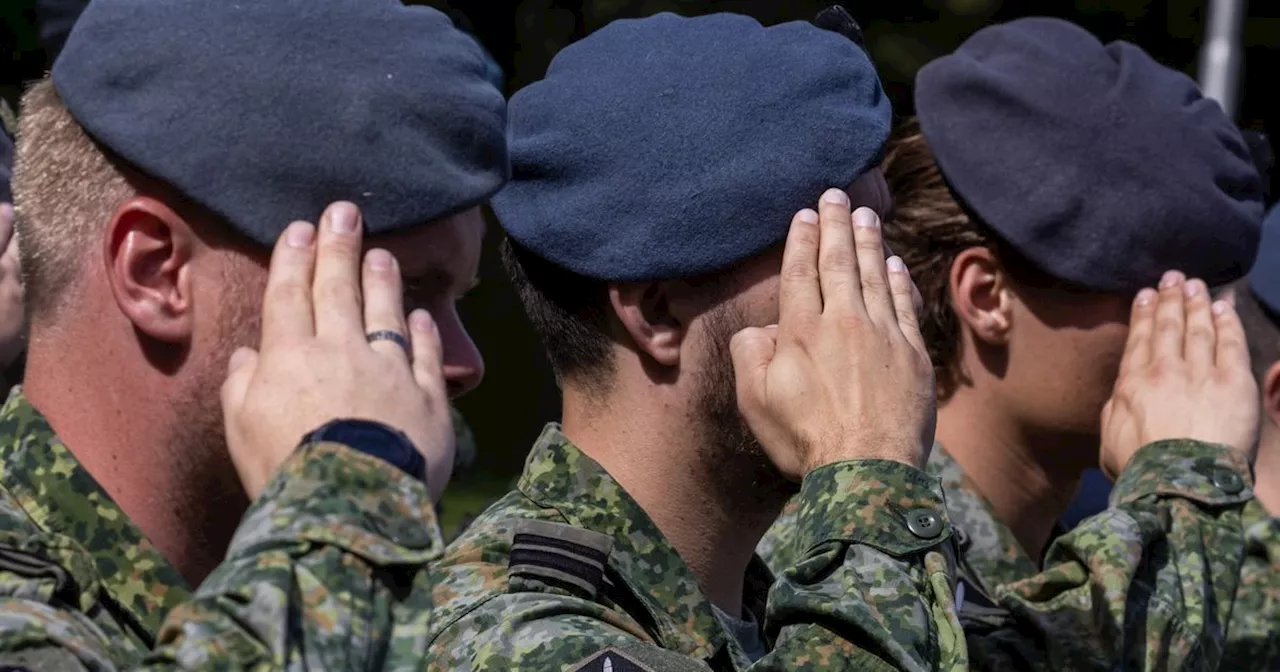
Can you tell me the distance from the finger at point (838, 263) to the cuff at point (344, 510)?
108cm

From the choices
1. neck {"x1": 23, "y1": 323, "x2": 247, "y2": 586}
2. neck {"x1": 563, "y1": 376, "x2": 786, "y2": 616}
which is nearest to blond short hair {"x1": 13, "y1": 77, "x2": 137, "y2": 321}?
neck {"x1": 23, "y1": 323, "x2": 247, "y2": 586}

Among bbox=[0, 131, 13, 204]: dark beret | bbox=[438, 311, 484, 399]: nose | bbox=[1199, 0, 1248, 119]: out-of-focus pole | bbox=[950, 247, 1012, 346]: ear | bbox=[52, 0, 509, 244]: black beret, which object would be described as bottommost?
bbox=[1199, 0, 1248, 119]: out-of-focus pole

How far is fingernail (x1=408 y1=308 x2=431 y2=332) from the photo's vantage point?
2463mm

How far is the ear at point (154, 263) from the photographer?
8.38ft

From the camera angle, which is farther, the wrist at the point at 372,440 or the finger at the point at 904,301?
the finger at the point at 904,301

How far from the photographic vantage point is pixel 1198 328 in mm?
4055

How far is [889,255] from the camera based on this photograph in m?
3.38

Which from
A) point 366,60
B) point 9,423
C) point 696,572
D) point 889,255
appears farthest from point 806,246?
point 9,423

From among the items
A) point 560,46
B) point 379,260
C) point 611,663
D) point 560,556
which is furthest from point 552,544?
point 560,46

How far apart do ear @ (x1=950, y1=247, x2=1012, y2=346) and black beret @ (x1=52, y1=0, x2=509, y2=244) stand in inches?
73.1

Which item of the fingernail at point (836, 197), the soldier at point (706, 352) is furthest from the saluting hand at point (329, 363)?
the fingernail at point (836, 197)

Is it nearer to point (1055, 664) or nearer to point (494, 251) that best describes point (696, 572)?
point (1055, 664)

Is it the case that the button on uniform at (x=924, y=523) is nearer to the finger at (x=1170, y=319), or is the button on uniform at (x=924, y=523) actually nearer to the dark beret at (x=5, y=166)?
the finger at (x=1170, y=319)

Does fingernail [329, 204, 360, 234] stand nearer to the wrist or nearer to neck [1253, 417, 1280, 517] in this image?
the wrist
